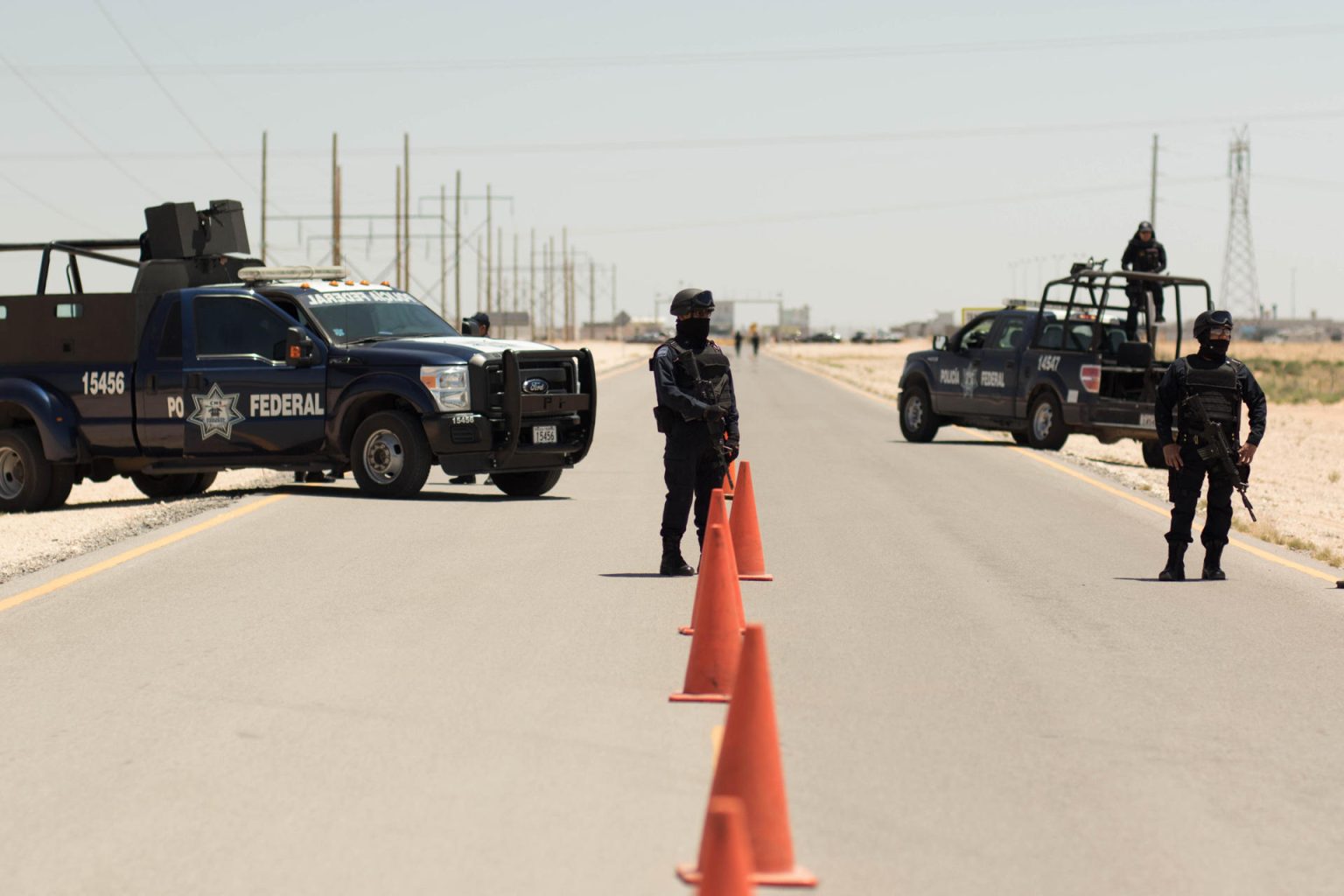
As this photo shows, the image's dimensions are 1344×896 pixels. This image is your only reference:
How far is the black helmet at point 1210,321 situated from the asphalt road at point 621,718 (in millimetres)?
1708

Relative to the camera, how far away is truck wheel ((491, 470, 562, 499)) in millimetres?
18438

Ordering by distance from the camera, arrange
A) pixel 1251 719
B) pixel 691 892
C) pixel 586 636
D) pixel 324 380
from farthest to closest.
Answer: pixel 324 380 → pixel 586 636 → pixel 1251 719 → pixel 691 892

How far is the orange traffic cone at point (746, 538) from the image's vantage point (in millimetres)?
11922

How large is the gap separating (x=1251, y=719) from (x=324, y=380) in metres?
11.5

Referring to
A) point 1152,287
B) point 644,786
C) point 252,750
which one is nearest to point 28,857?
point 252,750

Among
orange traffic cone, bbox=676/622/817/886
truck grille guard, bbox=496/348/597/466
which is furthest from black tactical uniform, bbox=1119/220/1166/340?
orange traffic cone, bbox=676/622/817/886

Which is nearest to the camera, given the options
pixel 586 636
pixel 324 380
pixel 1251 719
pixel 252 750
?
pixel 252 750

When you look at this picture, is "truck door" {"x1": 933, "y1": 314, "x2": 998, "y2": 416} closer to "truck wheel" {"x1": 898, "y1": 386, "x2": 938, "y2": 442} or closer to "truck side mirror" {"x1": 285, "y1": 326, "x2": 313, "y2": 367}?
"truck wheel" {"x1": 898, "y1": 386, "x2": 938, "y2": 442}

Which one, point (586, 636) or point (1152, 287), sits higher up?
point (1152, 287)

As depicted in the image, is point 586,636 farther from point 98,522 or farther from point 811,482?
point 811,482

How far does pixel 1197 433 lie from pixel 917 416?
1575 cm

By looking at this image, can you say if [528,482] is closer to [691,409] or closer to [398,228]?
[691,409]

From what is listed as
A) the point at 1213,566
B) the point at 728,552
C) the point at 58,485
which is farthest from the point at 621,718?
the point at 58,485

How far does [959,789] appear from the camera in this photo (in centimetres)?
643
